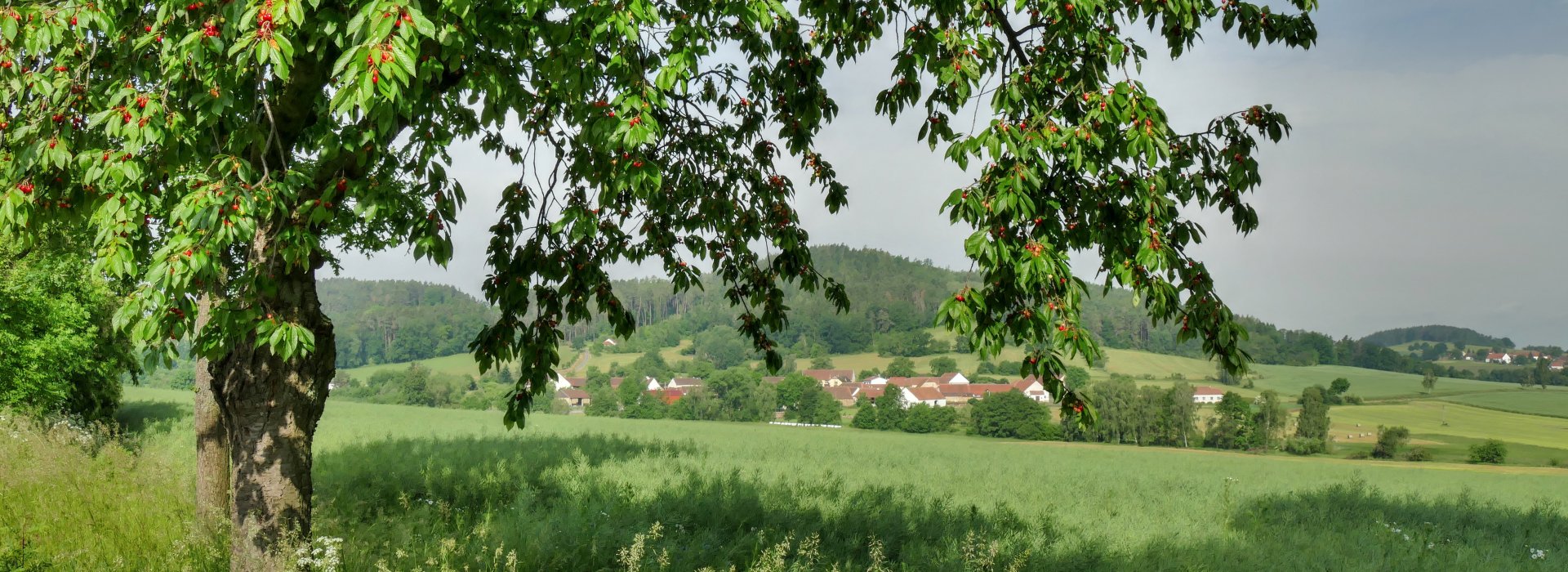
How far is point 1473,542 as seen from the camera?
13.0 meters

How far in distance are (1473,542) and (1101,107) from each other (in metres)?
14.1

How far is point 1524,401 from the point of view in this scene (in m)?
71.1

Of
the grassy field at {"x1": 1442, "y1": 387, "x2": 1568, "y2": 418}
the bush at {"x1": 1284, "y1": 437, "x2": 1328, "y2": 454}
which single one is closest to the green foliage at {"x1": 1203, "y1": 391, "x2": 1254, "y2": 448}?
the bush at {"x1": 1284, "y1": 437, "x2": 1328, "y2": 454}

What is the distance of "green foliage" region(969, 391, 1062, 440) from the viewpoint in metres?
51.3

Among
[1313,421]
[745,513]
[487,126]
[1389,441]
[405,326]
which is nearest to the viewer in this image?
[487,126]

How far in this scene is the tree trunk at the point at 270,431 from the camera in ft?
19.8

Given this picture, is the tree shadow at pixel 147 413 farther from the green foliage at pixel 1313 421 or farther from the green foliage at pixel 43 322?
the green foliage at pixel 1313 421

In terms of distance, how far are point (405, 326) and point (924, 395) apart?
205 ft

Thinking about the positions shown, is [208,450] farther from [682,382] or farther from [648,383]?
[648,383]

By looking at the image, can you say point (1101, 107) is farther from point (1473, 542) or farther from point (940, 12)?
point (1473, 542)

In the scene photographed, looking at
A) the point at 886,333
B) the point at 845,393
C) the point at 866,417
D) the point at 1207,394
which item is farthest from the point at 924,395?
the point at 886,333

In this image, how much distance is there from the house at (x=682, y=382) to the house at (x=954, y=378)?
2351 cm

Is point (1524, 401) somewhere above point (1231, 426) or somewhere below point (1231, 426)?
above

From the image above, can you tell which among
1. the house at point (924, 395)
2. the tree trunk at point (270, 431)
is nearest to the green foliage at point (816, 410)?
the house at point (924, 395)
